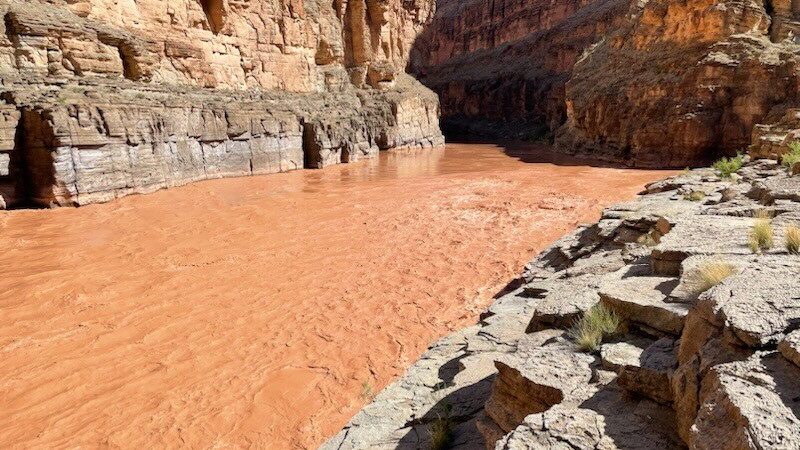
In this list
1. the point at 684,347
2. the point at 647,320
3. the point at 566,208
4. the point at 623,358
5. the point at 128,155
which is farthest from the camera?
the point at 128,155

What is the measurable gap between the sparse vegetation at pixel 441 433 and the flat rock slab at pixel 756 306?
2.00 metres

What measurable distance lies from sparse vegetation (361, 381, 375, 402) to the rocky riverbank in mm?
644

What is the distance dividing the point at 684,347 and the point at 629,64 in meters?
30.3

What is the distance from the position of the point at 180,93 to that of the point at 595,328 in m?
22.7

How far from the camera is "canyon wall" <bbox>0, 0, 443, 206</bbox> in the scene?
15109 millimetres

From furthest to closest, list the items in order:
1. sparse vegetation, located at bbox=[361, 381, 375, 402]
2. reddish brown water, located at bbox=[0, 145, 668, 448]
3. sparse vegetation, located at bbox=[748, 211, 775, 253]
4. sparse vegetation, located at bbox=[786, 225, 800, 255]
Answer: sparse vegetation, located at bbox=[361, 381, 375, 402]
reddish brown water, located at bbox=[0, 145, 668, 448]
sparse vegetation, located at bbox=[748, 211, 775, 253]
sparse vegetation, located at bbox=[786, 225, 800, 255]

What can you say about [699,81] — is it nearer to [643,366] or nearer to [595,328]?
[595,328]

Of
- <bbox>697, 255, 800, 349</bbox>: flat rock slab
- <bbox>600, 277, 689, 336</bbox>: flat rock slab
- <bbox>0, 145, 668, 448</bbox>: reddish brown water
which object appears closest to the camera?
<bbox>697, 255, 800, 349</bbox>: flat rock slab

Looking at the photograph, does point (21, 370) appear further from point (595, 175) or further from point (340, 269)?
point (595, 175)

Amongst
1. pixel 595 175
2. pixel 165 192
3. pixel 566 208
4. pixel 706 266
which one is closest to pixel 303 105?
pixel 165 192

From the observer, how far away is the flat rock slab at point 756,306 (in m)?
2.51

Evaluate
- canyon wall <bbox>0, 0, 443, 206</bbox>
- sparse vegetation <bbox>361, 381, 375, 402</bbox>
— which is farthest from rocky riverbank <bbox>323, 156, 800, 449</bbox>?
canyon wall <bbox>0, 0, 443, 206</bbox>

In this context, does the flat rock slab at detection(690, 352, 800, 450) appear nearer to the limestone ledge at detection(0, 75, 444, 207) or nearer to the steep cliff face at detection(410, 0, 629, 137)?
the limestone ledge at detection(0, 75, 444, 207)

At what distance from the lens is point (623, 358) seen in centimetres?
325
